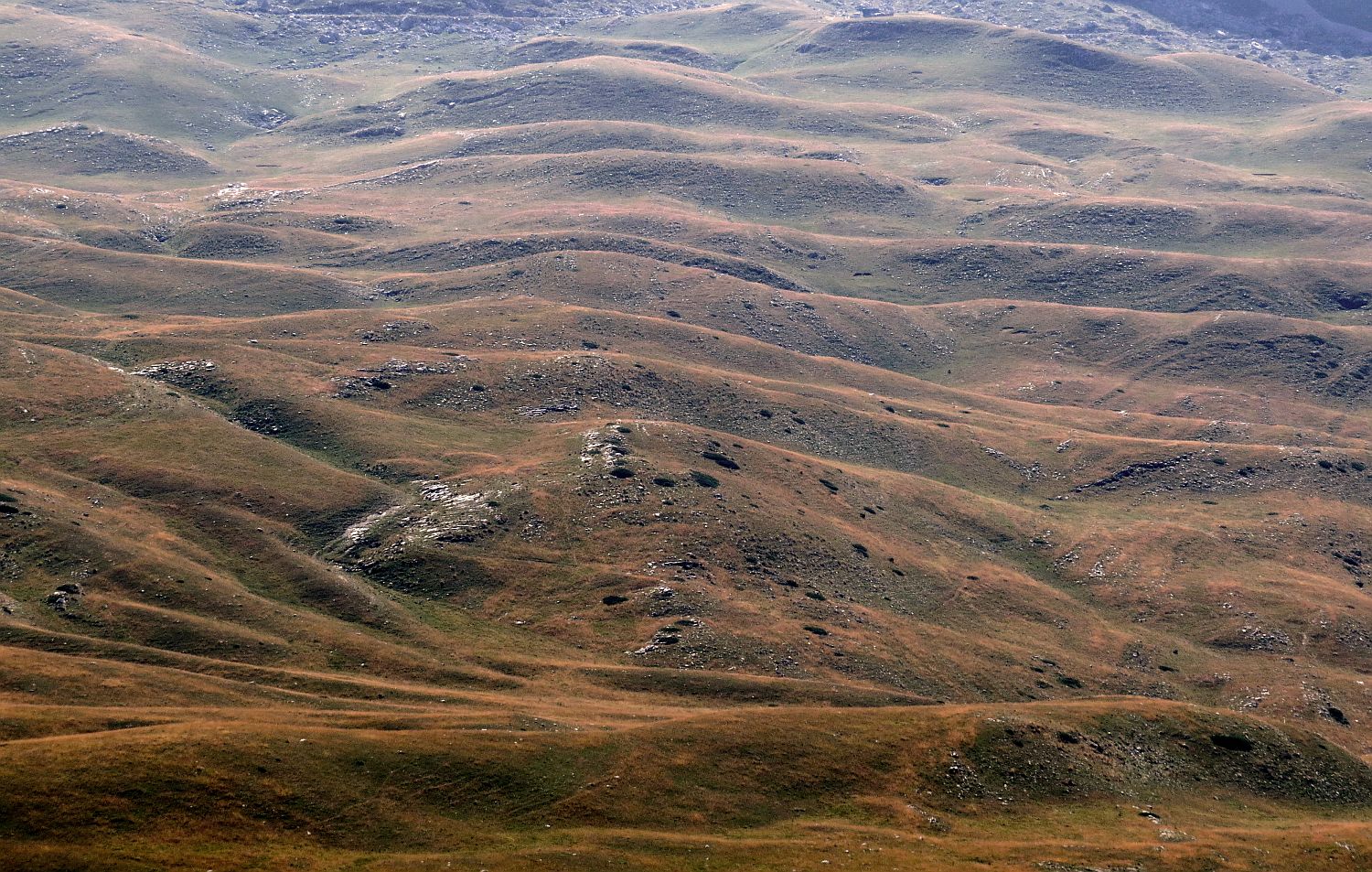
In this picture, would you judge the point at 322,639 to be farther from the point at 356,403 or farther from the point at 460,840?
the point at 356,403

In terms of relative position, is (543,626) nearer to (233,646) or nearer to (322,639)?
(322,639)

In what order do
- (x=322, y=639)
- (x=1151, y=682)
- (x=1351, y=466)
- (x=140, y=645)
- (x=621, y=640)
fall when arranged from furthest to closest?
(x=1351, y=466) → (x=1151, y=682) → (x=621, y=640) → (x=322, y=639) → (x=140, y=645)

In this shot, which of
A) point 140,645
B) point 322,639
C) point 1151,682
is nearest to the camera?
point 140,645

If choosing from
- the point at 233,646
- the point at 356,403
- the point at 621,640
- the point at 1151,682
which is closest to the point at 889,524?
the point at 1151,682

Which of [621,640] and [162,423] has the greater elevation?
[162,423]

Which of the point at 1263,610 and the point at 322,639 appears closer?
the point at 322,639

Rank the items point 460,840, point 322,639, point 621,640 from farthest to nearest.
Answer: point 621,640, point 322,639, point 460,840

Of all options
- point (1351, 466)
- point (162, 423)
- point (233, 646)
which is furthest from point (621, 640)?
point (1351, 466)

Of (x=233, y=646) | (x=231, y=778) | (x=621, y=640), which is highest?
(x=231, y=778)

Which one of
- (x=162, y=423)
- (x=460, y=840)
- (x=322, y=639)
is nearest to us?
(x=460, y=840)
